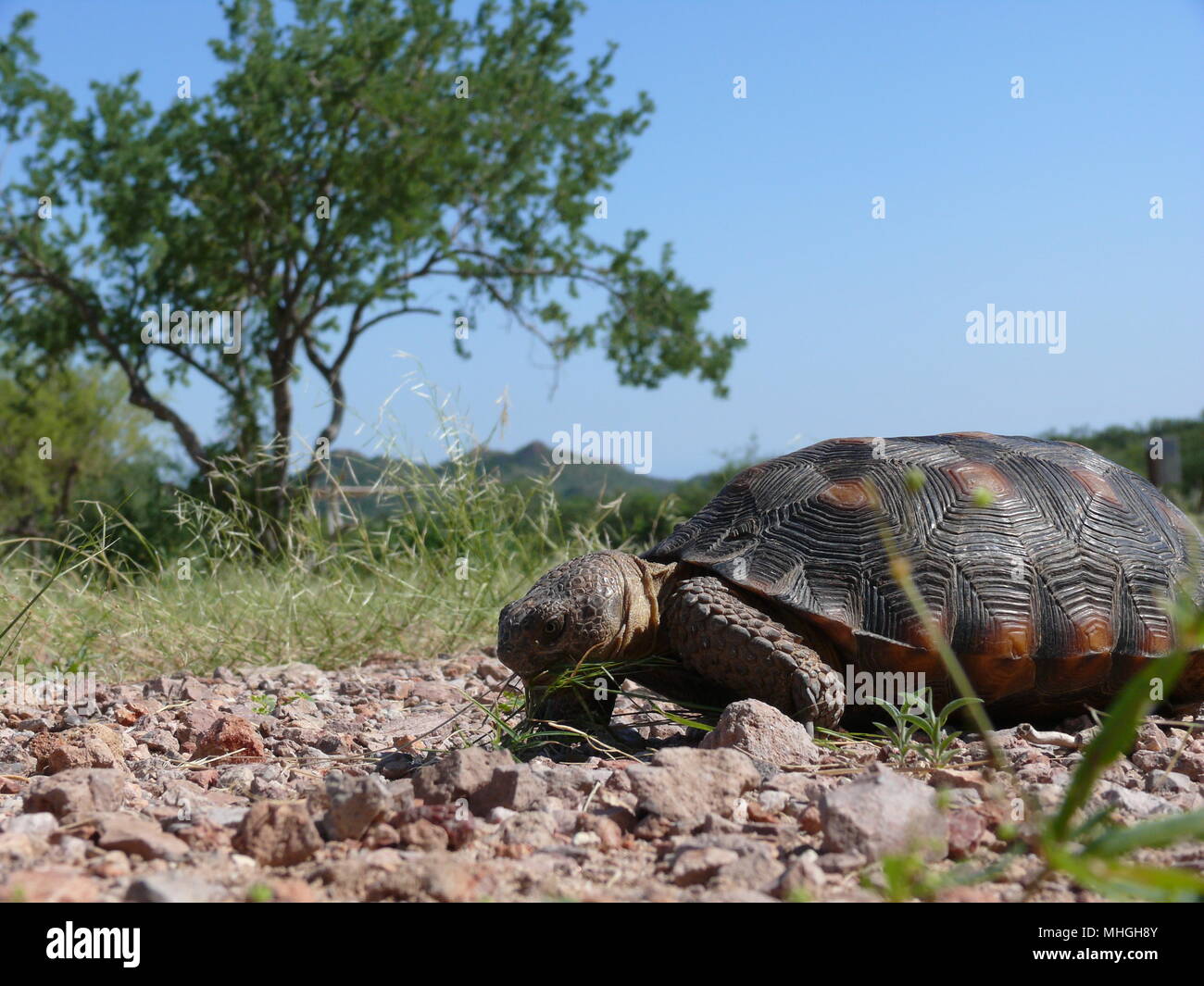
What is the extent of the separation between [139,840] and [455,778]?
65 centimetres

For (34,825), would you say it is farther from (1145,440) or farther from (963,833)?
(1145,440)

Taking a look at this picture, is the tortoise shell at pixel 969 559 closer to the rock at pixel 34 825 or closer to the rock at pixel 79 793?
the rock at pixel 79 793

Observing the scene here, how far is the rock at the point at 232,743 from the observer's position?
3275mm

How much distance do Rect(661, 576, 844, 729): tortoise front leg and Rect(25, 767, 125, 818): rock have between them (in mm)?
1615

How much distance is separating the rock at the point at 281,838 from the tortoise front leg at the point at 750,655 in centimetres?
146

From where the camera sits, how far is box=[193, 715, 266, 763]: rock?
328 centimetres

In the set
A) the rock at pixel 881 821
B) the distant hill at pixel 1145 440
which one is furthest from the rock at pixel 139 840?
the distant hill at pixel 1145 440

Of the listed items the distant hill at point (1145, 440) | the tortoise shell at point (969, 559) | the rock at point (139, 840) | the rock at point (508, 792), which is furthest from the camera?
the distant hill at point (1145, 440)

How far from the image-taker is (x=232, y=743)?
3289mm

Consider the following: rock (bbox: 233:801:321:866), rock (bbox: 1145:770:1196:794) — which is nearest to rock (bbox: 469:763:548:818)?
rock (bbox: 233:801:321:866)

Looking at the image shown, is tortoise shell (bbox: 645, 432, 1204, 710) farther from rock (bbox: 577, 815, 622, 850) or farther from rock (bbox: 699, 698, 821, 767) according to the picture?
rock (bbox: 577, 815, 622, 850)

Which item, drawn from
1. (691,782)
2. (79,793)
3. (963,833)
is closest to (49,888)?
(79,793)

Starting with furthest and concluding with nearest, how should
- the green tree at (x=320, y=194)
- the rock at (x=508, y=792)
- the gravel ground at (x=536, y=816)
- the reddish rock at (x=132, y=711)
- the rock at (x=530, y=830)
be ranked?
the green tree at (x=320, y=194) < the reddish rock at (x=132, y=711) < the rock at (x=508, y=792) < the rock at (x=530, y=830) < the gravel ground at (x=536, y=816)
